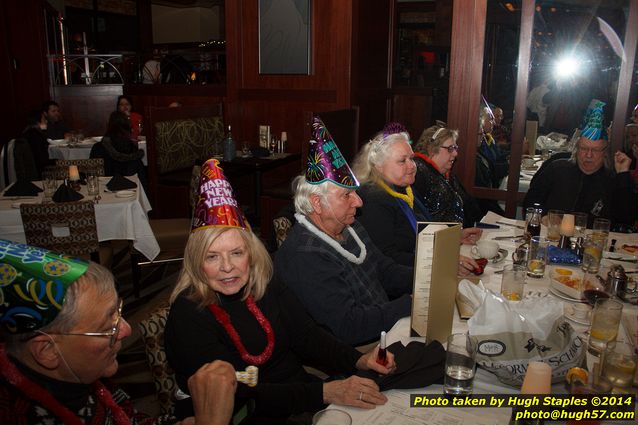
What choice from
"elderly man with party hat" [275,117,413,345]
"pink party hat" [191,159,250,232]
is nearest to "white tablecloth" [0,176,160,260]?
"elderly man with party hat" [275,117,413,345]

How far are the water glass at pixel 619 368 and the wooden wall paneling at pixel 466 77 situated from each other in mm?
3227

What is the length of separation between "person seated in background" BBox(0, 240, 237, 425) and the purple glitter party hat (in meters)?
1.07

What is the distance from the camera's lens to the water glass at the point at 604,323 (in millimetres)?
1612

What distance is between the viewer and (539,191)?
3.71 m

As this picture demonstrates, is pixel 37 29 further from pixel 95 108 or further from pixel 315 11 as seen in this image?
pixel 315 11

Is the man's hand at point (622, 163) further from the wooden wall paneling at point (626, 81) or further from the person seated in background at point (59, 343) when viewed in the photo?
the person seated in background at point (59, 343)

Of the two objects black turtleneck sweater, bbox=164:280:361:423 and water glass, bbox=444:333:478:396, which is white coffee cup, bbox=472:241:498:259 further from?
water glass, bbox=444:333:478:396

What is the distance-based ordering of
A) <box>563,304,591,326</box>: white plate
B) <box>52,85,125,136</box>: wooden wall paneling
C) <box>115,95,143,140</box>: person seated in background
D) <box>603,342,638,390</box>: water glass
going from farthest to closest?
<box>52,85,125,136</box>: wooden wall paneling < <box>115,95,143,140</box>: person seated in background < <box>563,304,591,326</box>: white plate < <box>603,342,638,390</box>: water glass

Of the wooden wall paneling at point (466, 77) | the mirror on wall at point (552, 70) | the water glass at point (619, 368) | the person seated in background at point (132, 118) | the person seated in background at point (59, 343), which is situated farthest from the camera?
the person seated in background at point (132, 118)

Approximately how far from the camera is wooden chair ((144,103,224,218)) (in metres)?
5.70

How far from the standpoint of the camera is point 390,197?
110 inches

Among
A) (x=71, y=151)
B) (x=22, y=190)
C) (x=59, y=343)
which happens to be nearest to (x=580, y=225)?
(x=59, y=343)

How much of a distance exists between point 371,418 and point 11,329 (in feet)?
2.90

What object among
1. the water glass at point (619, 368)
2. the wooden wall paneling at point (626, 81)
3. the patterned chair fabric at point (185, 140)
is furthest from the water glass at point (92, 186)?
the wooden wall paneling at point (626, 81)
